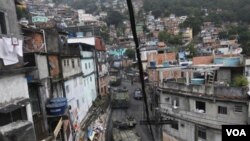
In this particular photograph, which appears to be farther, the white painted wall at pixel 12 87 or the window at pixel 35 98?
the window at pixel 35 98

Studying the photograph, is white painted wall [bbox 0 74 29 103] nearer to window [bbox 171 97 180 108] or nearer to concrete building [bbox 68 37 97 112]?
window [bbox 171 97 180 108]

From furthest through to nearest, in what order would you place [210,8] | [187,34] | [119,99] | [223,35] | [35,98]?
1. [210,8]
2. [187,34]
3. [223,35]
4. [119,99]
5. [35,98]

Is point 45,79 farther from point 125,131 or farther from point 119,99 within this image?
point 119,99

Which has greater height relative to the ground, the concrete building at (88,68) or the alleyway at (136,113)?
the concrete building at (88,68)

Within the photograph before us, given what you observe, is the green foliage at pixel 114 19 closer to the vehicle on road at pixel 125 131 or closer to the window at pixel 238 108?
the vehicle on road at pixel 125 131

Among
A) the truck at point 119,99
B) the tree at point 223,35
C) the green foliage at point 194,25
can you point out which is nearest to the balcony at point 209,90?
the truck at point 119,99

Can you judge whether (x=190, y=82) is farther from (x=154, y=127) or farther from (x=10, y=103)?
(x=10, y=103)

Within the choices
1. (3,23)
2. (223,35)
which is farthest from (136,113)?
(223,35)

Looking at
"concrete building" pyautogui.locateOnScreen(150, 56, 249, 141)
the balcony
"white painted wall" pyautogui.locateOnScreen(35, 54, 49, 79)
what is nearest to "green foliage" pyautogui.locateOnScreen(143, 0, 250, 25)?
"concrete building" pyautogui.locateOnScreen(150, 56, 249, 141)
